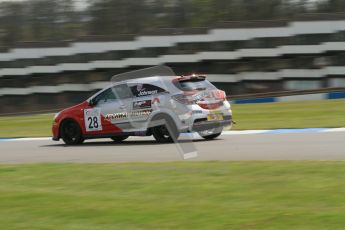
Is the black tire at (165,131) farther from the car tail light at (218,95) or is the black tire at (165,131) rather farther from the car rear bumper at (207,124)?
the car tail light at (218,95)

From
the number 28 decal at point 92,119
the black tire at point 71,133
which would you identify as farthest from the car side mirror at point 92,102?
the black tire at point 71,133

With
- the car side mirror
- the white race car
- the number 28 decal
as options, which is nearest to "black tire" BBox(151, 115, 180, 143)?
the white race car

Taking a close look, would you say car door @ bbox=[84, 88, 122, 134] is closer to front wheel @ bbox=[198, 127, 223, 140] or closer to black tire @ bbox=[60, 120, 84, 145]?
black tire @ bbox=[60, 120, 84, 145]

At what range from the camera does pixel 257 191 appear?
22.5 feet

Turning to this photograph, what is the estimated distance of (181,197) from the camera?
6.86 metres

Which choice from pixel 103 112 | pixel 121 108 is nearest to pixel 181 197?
pixel 121 108

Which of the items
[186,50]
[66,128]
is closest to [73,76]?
[186,50]

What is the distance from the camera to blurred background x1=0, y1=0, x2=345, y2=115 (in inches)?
1912

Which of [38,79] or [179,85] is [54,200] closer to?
[179,85]

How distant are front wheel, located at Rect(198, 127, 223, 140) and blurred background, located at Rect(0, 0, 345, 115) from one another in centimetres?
3184

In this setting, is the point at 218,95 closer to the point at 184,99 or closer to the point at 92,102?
the point at 184,99

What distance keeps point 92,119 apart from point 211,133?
3054 mm

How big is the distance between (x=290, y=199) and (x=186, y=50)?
170ft

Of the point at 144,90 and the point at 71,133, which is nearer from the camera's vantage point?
the point at 144,90
